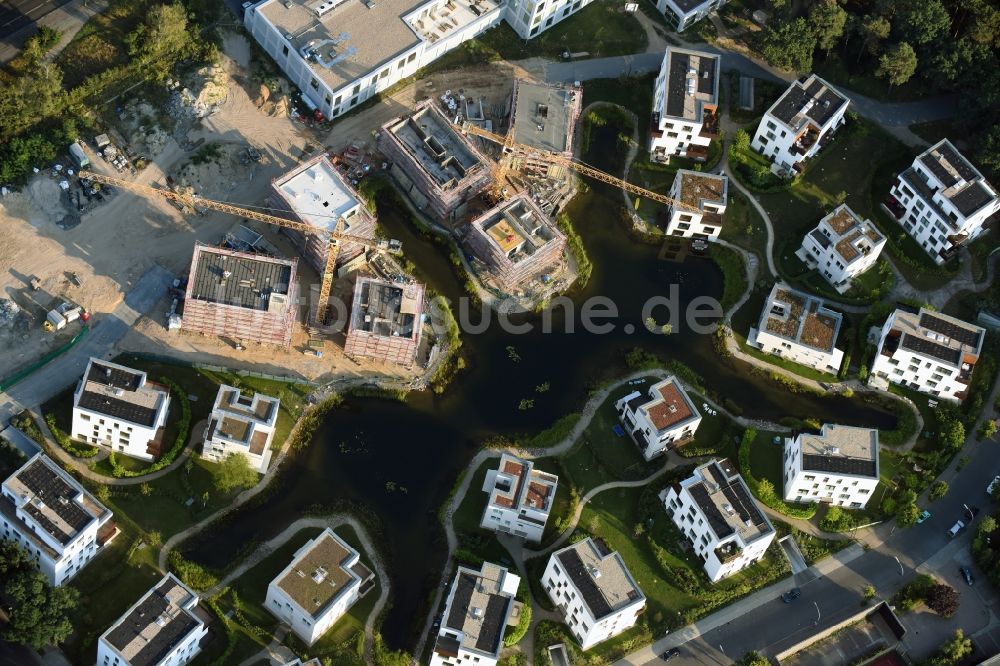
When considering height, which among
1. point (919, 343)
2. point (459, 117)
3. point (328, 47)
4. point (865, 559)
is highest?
point (328, 47)

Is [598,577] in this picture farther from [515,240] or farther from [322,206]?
[322,206]

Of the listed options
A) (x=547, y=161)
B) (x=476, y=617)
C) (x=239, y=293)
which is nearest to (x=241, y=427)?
(x=239, y=293)

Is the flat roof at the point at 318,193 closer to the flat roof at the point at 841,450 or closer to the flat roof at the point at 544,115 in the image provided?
the flat roof at the point at 544,115

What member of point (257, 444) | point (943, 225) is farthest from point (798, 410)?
point (257, 444)

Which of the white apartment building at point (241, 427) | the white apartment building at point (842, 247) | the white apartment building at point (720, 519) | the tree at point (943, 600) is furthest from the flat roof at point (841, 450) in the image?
the white apartment building at point (241, 427)

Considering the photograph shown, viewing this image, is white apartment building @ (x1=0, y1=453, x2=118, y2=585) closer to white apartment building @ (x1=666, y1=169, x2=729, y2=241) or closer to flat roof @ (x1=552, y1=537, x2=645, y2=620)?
flat roof @ (x1=552, y1=537, x2=645, y2=620)

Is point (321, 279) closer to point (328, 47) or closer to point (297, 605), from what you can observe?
point (328, 47)
